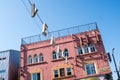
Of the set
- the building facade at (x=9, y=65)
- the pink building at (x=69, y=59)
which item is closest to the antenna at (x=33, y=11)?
the pink building at (x=69, y=59)

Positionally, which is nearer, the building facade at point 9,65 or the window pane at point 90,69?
the window pane at point 90,69

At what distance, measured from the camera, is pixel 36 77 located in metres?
27.2

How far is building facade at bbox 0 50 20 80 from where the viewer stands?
29.4 metres

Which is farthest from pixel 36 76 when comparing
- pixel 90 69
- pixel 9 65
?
pixel 90 69

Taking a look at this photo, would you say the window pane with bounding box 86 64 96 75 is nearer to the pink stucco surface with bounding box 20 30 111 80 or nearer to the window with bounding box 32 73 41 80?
the pink stucco surface with bounding box 20 30 111 80

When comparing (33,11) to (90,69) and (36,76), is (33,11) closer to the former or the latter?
(90,69)

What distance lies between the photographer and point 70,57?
2678cm

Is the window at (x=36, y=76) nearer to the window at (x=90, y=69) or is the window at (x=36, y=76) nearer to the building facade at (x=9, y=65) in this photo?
the building facade at (x=9, y=65)

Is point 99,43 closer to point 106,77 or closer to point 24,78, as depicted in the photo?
point 106,77

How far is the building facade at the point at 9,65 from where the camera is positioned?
29.4 metres

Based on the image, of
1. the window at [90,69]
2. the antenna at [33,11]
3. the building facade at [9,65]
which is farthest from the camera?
the building facade at [9,65]

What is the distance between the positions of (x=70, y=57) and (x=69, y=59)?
1.16 feet

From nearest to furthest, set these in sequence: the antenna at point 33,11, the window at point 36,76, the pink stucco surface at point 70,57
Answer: the antenna at point 33,11 → the pink stucco surface at point 70,57 → the window at point 36,76

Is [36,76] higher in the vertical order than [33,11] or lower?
lower
